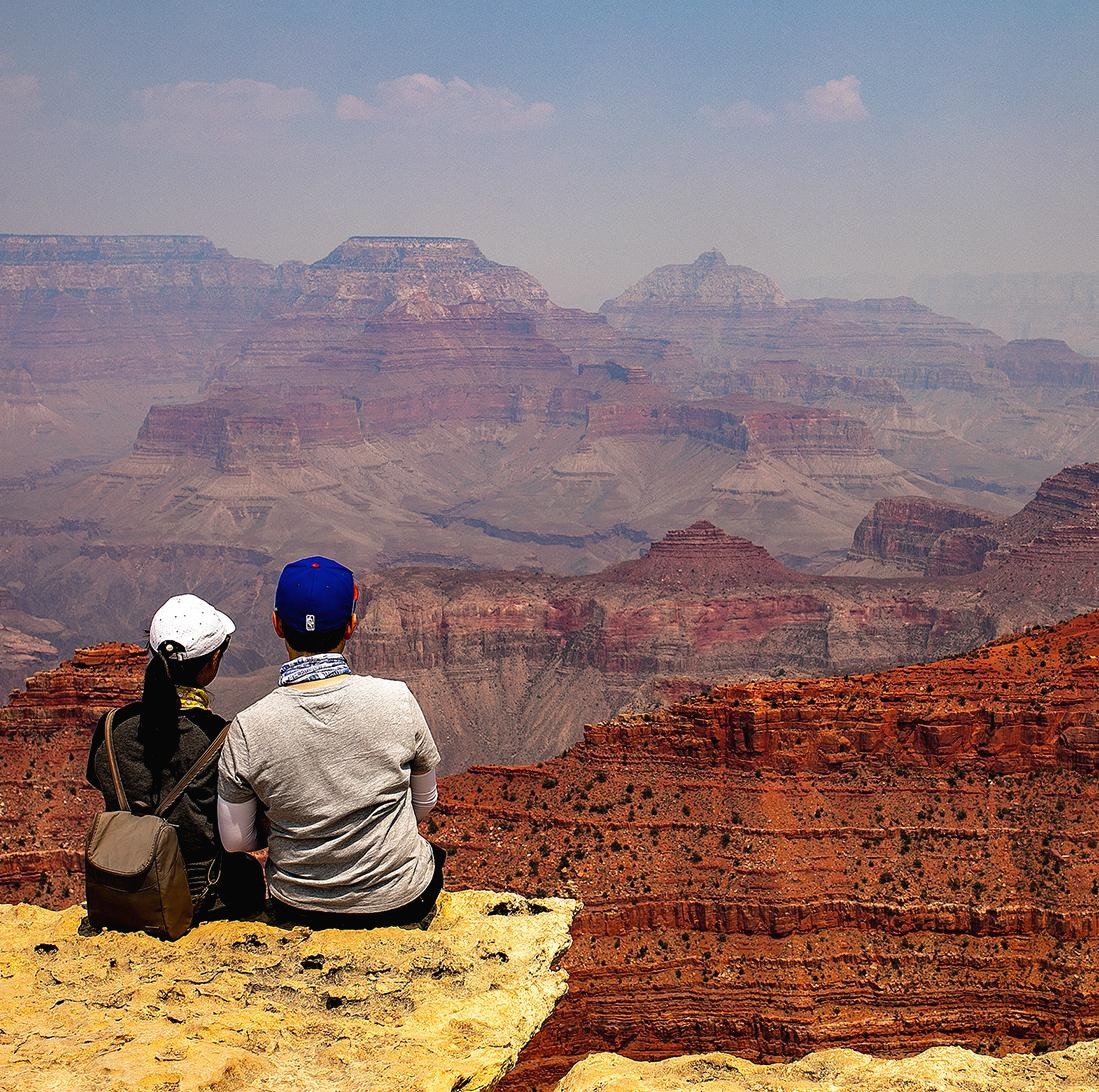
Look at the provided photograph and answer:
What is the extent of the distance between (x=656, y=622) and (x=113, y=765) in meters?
114

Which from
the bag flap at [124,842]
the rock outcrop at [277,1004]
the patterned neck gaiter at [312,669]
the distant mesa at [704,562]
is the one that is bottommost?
the distant mesa at [704,562]

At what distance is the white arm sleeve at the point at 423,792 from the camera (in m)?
10.3

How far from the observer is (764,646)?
408 ft

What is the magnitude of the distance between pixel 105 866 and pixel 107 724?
3.57 ft

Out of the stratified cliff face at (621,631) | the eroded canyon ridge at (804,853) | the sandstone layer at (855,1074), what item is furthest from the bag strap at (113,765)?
the stratified cliff face at (621,631)

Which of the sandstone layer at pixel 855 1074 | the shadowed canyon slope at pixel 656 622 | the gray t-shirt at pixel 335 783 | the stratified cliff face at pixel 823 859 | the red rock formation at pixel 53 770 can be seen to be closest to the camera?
the gray t-shirt at pixel 335 783

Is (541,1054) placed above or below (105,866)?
below

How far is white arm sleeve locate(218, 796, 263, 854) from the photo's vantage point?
32.5ft

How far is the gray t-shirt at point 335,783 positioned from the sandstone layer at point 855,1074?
289cm

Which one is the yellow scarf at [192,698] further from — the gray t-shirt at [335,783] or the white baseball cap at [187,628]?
the gray t-shirt at [335,783]

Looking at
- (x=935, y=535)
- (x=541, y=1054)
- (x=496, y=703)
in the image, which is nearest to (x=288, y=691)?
(x=541, y=1054)

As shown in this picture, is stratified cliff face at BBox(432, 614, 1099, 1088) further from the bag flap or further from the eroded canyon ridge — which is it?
the bag flap

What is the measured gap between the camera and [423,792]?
10.4 metres

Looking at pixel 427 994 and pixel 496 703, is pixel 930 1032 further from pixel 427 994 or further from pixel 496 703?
pixel 496 703
